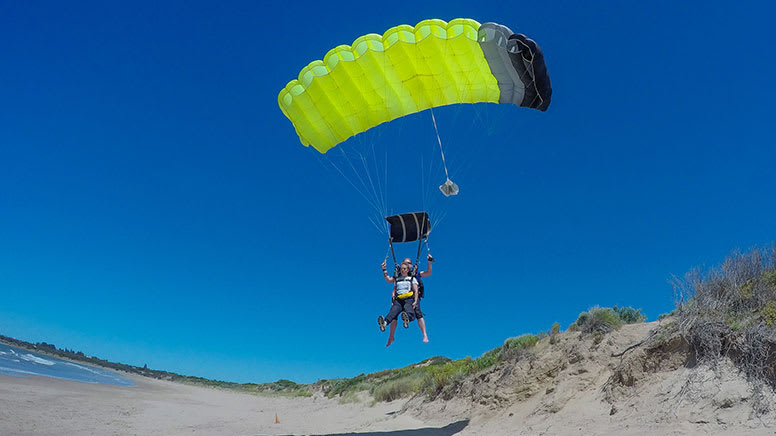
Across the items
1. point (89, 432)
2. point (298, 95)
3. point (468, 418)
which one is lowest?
point (89, 432)

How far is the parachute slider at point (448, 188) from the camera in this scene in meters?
9.33

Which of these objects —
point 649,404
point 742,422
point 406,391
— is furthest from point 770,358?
point 406,391

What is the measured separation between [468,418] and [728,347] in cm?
482

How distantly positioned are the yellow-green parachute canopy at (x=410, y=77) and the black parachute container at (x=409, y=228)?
7.34 feet

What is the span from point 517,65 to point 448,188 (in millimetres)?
2747

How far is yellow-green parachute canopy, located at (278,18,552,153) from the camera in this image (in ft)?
26.5

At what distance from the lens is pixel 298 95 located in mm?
9578

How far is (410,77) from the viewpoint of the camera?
9000mm

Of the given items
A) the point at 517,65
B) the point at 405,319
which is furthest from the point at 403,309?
the point at 517,65

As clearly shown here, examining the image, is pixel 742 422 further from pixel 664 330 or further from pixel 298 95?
pixel 298 95

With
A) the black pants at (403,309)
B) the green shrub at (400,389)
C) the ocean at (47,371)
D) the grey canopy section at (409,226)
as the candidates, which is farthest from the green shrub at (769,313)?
the ocean at (47,371)

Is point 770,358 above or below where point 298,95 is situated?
below

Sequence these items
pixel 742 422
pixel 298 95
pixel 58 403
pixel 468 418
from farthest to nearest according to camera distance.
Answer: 1. pixel 58 403
2. pixel 298 95
3. pixel 468 418
4. pixel 742 422

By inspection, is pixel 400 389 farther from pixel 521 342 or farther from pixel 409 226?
pixel 409 226
